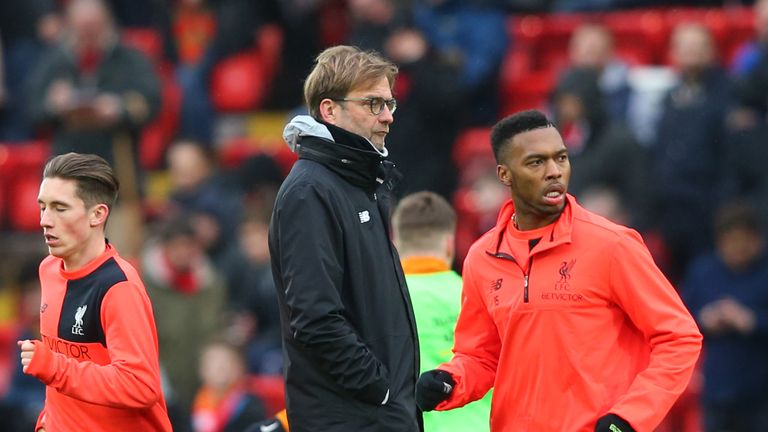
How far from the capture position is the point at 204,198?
12336mm

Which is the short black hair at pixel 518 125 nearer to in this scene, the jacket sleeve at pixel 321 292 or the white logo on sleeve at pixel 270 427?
the jacket sleeve at pixel 321 292

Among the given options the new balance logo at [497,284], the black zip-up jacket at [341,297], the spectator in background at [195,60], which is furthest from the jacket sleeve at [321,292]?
the spectator in background at [195,60]

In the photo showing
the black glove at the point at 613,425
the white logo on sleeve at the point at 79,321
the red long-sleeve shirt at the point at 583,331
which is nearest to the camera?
the black glove at the point at 613,425

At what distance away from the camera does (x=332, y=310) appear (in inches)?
196

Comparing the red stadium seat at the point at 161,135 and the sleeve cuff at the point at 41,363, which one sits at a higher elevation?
the red stadium seat at the point at 161,135

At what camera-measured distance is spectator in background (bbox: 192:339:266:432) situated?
9.59 m

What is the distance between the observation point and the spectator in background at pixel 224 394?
9.59 m

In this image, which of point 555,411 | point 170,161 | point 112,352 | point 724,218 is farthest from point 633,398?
point 170,161

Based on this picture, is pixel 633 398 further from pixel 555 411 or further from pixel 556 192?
pixel 556 192

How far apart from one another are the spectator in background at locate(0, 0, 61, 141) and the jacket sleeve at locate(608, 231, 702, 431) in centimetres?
1020

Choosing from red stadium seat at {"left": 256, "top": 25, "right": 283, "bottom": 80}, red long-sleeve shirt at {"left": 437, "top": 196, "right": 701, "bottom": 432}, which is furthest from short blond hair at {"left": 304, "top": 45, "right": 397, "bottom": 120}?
red stadium seat at {"left": 256, "top": 25, "right": 283, "bottom": 80}

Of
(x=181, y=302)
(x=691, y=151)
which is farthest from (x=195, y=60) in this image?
(x=691, y=151)

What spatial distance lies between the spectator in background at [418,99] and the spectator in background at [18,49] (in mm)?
4082

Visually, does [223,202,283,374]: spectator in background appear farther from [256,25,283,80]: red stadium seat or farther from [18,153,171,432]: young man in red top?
[18,153,171,432]: young man in red top
